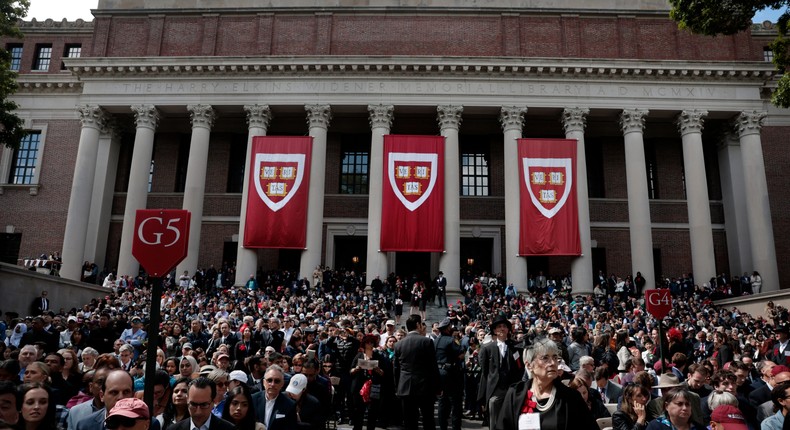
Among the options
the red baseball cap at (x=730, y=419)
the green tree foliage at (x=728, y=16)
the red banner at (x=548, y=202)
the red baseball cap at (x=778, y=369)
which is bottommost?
the red baseball cap at (x=730, y=419)

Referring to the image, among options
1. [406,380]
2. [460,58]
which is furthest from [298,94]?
[406,380]

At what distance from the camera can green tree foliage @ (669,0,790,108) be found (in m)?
17.1

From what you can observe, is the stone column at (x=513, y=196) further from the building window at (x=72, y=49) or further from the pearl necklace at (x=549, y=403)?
the building window at (x=72, y=49)

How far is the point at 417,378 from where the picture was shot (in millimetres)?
8312

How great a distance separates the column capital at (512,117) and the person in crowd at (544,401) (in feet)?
84.6

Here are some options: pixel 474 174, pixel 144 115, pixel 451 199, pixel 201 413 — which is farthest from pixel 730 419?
pixel 144 115

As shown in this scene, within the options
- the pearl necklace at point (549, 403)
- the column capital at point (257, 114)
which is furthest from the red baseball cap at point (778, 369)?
the column capital at point (257, 114)

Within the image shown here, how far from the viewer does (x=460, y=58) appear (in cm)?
2906

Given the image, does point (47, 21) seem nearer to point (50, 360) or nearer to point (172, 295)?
point (172, 295)

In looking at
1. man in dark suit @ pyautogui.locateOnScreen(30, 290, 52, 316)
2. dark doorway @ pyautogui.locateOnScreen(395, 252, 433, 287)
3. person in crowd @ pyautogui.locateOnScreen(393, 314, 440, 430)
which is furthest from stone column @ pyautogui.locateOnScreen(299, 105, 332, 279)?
person in crowd @ pyautogui.locateOnScreen(393, 314, 440, 430)

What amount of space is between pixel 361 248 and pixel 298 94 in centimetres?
933

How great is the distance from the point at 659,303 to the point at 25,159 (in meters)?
35.2

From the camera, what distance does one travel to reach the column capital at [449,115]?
2884cm

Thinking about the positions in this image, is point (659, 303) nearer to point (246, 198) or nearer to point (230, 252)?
point (246, 198)
